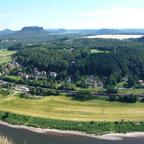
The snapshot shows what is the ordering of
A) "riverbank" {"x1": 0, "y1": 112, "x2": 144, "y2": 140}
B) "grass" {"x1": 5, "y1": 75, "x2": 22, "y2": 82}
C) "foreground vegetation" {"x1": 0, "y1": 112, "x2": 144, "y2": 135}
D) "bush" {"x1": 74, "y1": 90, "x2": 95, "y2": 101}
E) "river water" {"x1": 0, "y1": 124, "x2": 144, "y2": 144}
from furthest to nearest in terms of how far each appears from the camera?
"grass" {"x1": 5, "y1": 75, "x2": 22, "y2": 82}
"bush" {"x1": 74, "y1": 90, "x2": 95, "y2": 101}
"foreground vegetation" {"x1": 0, "y1": 112, "x2": 144, "y2": 135}
"riverbank" {"x1": 0, "y1": 112, "x2": 144, "y2": 140}
"river water" {"x1": 0, "y1": 124, "x2": 144, "y2": 144}

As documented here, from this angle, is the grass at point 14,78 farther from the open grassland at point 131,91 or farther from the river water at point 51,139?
the river water at point 51,139

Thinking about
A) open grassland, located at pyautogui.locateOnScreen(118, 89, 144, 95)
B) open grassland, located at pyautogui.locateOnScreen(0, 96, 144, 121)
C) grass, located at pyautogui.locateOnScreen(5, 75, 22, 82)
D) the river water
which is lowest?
the river water

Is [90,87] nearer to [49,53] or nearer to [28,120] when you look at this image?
[28,120]

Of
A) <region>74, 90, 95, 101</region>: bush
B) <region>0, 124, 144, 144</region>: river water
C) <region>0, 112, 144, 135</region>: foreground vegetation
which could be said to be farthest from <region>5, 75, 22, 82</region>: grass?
<region>0, 124, 144, 144</region>: river water

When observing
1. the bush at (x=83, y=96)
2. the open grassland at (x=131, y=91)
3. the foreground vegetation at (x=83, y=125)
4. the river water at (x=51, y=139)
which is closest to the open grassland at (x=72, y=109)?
the bush at (x=83, y=96)

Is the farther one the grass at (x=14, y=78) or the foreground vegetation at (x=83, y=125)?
the grass at (x=14, y=78)

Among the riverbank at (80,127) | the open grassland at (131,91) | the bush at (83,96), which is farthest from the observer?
the open grassland at (131,91)

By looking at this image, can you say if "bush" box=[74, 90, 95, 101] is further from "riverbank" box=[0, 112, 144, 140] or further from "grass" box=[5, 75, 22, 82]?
"grass" box=[5, 75, 22, 82]

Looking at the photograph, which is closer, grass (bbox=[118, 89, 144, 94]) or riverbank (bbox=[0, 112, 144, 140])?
riverbank (bbox=[0, 112, 144, 140])

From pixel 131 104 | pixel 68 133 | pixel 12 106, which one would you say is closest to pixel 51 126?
pixel 68 133
